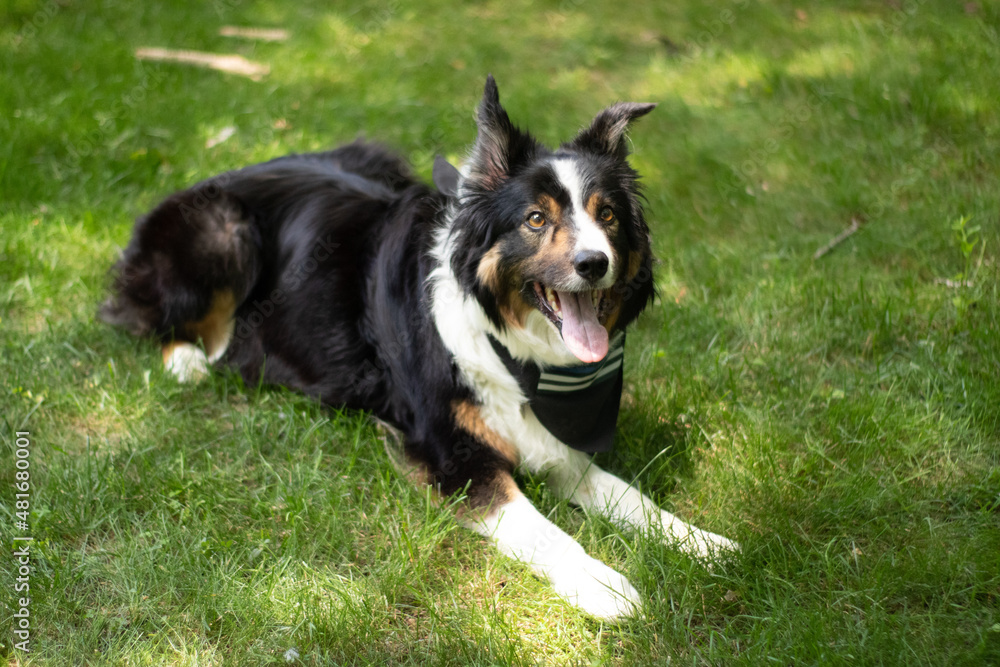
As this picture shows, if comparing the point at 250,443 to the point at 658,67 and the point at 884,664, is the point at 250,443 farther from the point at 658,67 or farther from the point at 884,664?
the point at 658,67

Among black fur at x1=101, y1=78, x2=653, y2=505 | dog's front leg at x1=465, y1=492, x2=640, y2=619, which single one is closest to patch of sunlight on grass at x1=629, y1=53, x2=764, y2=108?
black fur at x1=101, y1=78, x2=653, y2=505

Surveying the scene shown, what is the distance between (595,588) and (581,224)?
1.32m

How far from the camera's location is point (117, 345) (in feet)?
14.1

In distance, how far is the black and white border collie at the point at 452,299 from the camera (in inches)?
118

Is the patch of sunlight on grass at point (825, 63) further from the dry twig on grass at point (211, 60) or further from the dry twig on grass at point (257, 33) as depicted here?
the dry twig on grass at point (257, 33)

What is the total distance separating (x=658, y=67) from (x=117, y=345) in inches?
206

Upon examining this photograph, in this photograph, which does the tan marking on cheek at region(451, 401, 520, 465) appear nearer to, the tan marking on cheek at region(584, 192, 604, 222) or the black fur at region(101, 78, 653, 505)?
the black fur at region(101, 78, 653, 505)

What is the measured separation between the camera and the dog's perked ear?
3.05m

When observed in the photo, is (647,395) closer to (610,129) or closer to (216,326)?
(610,129)

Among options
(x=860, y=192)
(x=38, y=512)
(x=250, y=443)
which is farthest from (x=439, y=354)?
(x=860, y=192)

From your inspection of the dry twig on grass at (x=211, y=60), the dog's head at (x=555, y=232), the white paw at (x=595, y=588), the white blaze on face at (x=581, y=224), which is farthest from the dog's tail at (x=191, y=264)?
Answer: the dry twig on grass at (x=211, y=60)

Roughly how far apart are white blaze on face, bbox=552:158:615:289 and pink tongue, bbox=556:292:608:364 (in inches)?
5.7

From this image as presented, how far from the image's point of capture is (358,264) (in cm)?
393

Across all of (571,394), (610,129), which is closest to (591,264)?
(571,394)
